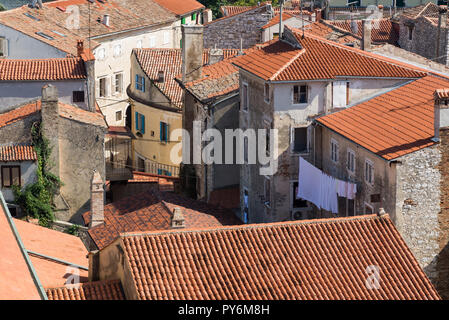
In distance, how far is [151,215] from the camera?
40.0 metres

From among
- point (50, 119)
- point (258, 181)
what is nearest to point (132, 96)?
point (50, 119)

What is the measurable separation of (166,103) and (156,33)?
27981mm

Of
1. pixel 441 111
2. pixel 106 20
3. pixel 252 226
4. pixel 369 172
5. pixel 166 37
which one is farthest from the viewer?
pixel 166 37

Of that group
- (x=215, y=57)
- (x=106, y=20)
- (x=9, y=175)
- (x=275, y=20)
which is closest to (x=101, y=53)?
(x=106, y=20)

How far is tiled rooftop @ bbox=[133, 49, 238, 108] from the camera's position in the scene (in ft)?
186

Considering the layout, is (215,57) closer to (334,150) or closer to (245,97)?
(245,97)

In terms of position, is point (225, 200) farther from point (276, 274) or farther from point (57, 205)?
point (276, 274)

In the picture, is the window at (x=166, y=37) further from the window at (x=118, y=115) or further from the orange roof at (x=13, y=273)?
the orange roof at (x=13, y=273)

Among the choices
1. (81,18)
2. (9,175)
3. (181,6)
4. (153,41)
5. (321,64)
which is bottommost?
(9,175)

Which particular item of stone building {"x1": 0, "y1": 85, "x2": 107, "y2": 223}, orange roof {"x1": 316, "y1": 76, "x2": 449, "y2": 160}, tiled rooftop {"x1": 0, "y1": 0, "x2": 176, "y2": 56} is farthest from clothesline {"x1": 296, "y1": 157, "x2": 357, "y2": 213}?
tiled rooftop {"x1": 0, "y1": 0, "x2": 176, "y2": 56}

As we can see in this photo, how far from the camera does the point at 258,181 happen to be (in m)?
43.2

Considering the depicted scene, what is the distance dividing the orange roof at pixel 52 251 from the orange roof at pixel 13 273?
535 centimetres

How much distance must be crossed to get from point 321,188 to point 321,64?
5.63 m

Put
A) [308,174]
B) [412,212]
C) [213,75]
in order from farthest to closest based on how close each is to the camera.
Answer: [213,75], [308,174], [412,212]
